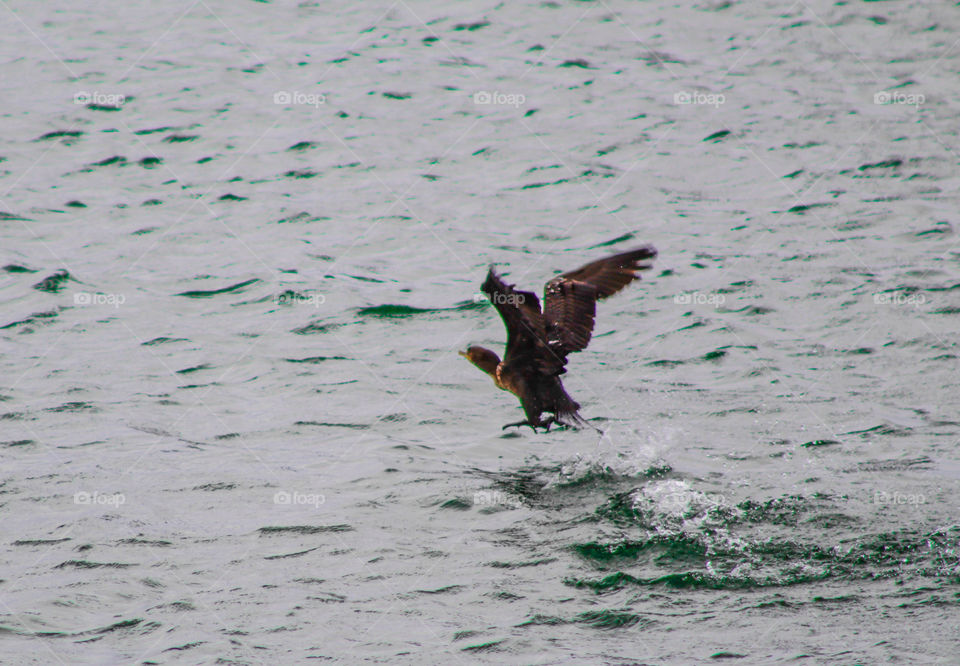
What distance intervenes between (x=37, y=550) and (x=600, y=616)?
10.4ft

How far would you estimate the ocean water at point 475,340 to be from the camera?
579 cm

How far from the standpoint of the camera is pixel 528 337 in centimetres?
723

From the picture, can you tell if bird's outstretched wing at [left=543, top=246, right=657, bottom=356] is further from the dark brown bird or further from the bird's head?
the bird's head

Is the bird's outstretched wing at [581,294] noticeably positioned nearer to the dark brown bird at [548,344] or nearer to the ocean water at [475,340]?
the dark brown bird at [548,344]

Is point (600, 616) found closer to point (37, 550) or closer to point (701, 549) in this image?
point (701, 549)

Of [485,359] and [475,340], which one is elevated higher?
[485,359]

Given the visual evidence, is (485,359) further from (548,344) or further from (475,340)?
(475,340)

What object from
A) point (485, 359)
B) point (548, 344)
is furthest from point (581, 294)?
point (485, 359)

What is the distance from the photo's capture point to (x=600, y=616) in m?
5.63

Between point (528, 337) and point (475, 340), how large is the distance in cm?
259

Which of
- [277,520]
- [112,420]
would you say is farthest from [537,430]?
[112,420]

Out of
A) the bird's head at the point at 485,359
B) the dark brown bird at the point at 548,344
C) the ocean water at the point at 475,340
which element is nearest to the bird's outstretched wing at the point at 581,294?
the dark brown bird at the point at 548,344

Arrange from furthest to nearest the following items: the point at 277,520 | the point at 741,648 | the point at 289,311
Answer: the point at 289,311
the point at 277,520
the point at 741,648

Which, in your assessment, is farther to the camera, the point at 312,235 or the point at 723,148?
the point at 723,148
